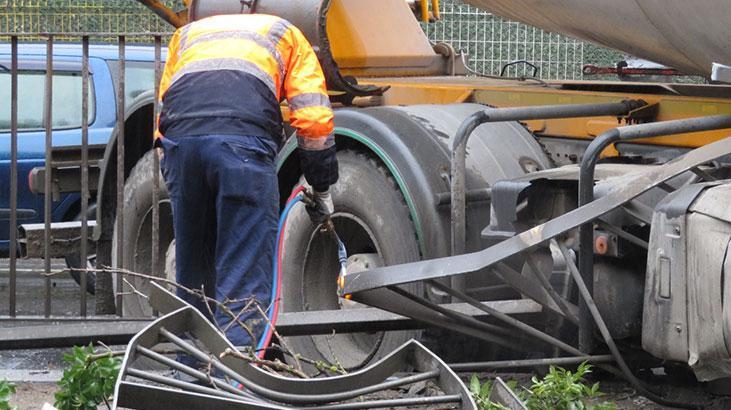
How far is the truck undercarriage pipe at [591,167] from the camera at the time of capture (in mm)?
4207

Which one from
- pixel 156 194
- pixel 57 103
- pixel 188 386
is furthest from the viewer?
pixel 57 103

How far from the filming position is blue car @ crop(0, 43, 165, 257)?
938cm

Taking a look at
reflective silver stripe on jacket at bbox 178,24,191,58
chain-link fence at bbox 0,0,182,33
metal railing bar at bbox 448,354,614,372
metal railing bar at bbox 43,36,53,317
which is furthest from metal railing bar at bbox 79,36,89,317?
chain-link fence at bbox 0,0,182,33

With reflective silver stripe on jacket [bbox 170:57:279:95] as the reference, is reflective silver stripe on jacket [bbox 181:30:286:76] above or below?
above

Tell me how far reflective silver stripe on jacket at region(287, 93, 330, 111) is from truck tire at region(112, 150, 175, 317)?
2125 millimetres

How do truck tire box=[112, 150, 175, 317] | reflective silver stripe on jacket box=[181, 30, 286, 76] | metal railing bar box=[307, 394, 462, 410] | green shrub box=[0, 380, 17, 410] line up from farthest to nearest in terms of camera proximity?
truck tire box=[112, 150, 175, 317] → reflective silver stripe on jacket box=[181, 30, 286, 76] → green shrub box=[0, 380, 17, 410] → metal railing bar box=[307, 394, 462, 410]

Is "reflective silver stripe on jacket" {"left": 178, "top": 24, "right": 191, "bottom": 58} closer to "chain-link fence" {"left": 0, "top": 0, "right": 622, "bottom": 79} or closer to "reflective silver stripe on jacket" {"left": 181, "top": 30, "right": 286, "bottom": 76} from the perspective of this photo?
"reflective silver stripe on jacket" {"left": 181, "top": 30, "right": 286, "bottom": 76}

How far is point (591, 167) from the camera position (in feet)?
13.8

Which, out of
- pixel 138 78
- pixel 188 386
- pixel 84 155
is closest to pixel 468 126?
pixel 188 386

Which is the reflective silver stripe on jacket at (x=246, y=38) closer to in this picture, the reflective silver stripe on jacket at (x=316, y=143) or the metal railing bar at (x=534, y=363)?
the reflective silver stripe on jacket at (x=316, y=143)

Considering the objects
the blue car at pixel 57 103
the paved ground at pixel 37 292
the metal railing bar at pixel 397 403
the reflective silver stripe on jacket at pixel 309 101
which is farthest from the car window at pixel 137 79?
the metal railing bar at pixel 397 403

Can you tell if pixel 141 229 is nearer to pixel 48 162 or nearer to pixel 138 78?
pixel 48 162

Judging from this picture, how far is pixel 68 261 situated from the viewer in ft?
31.3

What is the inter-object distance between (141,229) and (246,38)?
7.84 ft
